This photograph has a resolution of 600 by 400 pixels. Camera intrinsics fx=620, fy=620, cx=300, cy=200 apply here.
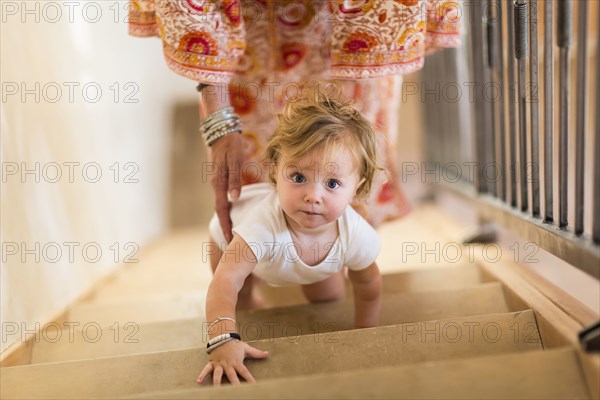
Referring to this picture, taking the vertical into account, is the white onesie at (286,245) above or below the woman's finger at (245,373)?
above

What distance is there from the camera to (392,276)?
1750 millimetres

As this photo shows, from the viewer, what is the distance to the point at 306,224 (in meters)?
1.21

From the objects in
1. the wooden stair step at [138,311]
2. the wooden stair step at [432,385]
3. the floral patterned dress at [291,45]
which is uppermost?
the floral patterned dress at [291,45]

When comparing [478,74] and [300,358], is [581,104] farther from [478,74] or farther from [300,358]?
[478,74]

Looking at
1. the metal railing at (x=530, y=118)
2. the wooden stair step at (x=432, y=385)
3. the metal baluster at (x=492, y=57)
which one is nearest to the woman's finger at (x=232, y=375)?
the wooden stair step at (x=432, y=385)

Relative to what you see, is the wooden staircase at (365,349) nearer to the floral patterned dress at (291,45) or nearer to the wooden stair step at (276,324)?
the wooden stair step at (276,324)

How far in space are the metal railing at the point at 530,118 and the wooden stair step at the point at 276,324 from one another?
0.65 ft

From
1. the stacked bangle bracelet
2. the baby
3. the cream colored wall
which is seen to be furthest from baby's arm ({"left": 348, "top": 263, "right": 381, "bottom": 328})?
the cream colored wall

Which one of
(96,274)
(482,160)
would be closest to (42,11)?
(96,274)

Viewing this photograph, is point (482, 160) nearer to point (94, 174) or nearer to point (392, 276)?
point (392, 276)

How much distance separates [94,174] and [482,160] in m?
1.28

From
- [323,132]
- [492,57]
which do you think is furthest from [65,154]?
[492,57]

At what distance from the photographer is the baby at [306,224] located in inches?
45.4

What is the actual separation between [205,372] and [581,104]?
30.6 inches
